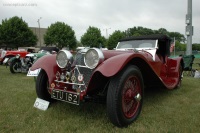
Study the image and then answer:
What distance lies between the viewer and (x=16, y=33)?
31.7 meters

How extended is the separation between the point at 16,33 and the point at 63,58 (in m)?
31.4

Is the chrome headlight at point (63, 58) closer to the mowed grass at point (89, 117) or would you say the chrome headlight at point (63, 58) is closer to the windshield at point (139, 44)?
the mowed grass at point (89, 117)

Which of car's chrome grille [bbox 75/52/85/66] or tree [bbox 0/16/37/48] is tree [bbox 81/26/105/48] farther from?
car's chrome grille [bbox 75/52/85/66]

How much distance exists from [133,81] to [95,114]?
0.81m

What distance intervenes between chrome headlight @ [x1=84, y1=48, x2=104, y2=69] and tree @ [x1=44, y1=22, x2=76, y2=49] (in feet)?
117

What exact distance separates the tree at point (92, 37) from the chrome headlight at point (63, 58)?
38.8 m

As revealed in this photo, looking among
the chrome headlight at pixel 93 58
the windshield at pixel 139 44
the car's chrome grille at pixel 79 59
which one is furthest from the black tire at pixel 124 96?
the windshield at pixel 139 44

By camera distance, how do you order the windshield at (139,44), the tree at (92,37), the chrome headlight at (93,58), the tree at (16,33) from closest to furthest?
the chrome headlight at (93,58) < the windshield at (139,44) < the tree at (16,33) < the tree at (92,37)

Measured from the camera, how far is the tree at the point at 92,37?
42.7 metres

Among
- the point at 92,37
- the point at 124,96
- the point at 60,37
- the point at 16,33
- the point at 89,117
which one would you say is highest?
the point at 92,37

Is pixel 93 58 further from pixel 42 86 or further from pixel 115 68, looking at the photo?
pixel 42 86

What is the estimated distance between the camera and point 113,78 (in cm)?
268

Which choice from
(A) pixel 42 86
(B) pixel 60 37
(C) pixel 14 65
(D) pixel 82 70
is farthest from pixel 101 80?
(B) pixel 60 37

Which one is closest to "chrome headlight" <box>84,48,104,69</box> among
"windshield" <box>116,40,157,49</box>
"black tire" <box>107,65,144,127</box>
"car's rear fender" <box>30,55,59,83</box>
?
"black tire" <box>107,65,144,127</box>
